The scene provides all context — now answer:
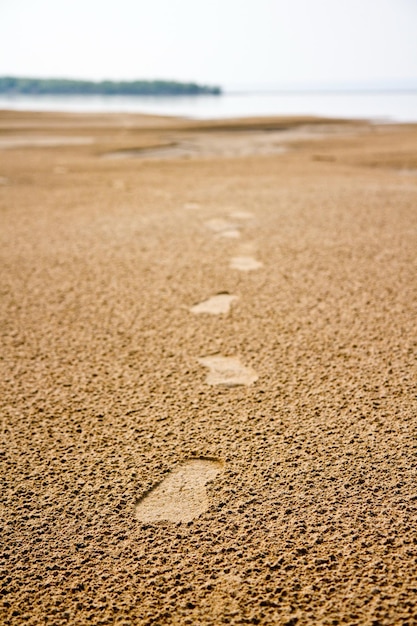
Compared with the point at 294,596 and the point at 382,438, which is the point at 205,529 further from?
the point at 382,438

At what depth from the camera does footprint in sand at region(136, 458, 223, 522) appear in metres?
1.01

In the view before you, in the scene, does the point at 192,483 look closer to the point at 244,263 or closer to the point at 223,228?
the point at 244,263

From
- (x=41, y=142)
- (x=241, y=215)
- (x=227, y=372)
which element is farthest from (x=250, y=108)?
(x=227, y=372)

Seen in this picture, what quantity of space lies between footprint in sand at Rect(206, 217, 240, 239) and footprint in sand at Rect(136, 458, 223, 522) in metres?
1.80

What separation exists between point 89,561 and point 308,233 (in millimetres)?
2205

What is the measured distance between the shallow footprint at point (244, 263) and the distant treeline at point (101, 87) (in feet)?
165

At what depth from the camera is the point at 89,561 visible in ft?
3.02

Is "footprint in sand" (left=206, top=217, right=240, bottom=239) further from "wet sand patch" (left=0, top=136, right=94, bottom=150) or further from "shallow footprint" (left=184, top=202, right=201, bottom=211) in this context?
"wet sand patch" (left=0, top=136, right=94, bottom=150)

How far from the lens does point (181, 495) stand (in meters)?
1.06

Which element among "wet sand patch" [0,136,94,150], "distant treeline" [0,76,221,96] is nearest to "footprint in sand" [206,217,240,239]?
"wet sand patch" [0,136,94,150]

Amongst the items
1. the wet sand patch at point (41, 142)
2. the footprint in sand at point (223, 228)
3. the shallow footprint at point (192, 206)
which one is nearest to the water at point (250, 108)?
the wet sand patch at point (41, 142)

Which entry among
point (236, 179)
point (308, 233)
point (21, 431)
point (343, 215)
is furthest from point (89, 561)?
point (236, 179)

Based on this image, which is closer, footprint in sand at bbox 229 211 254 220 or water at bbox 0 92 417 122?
footprint in sand at bbox 229 211 254 220

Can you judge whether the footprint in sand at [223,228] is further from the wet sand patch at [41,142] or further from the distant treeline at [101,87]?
the distant treeline at [101,87]
